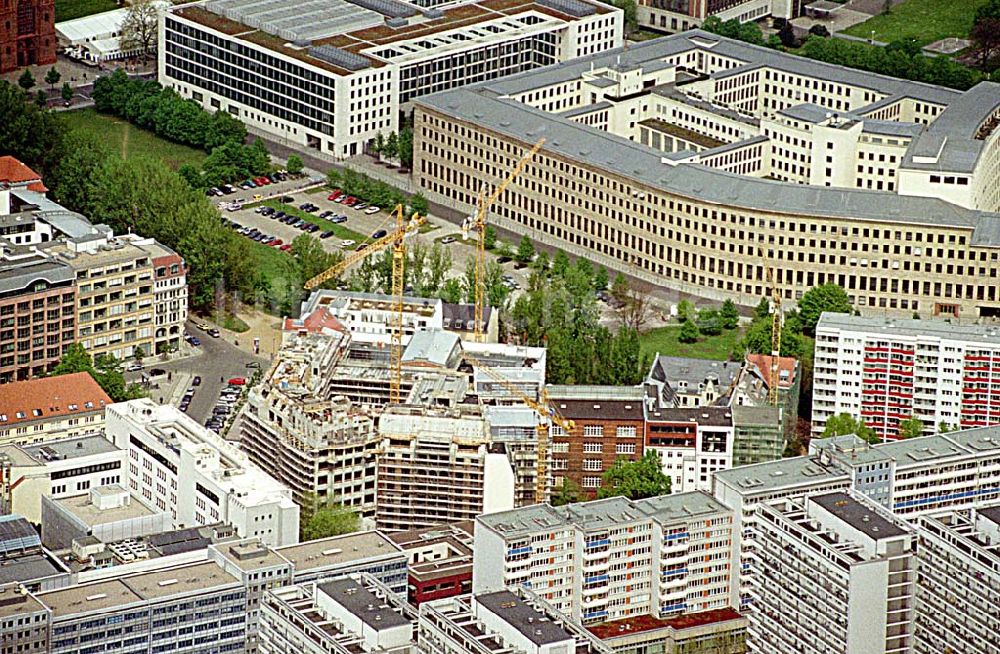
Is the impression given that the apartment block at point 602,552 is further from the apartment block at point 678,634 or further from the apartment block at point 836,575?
the apartment block at point 836,575

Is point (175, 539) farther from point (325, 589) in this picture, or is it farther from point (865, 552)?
point (865, 552)

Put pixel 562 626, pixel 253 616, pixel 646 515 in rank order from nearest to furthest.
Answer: pixel 562 626
pixel 253 616
pixel 646 515

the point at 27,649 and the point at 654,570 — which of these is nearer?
the point at 27,649

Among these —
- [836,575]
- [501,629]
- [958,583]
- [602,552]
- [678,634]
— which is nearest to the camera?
[501,629]

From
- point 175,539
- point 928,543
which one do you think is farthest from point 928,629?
point 175,539

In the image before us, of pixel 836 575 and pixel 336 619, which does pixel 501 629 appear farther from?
pixel 836 575

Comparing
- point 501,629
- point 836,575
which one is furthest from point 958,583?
point 501,629
